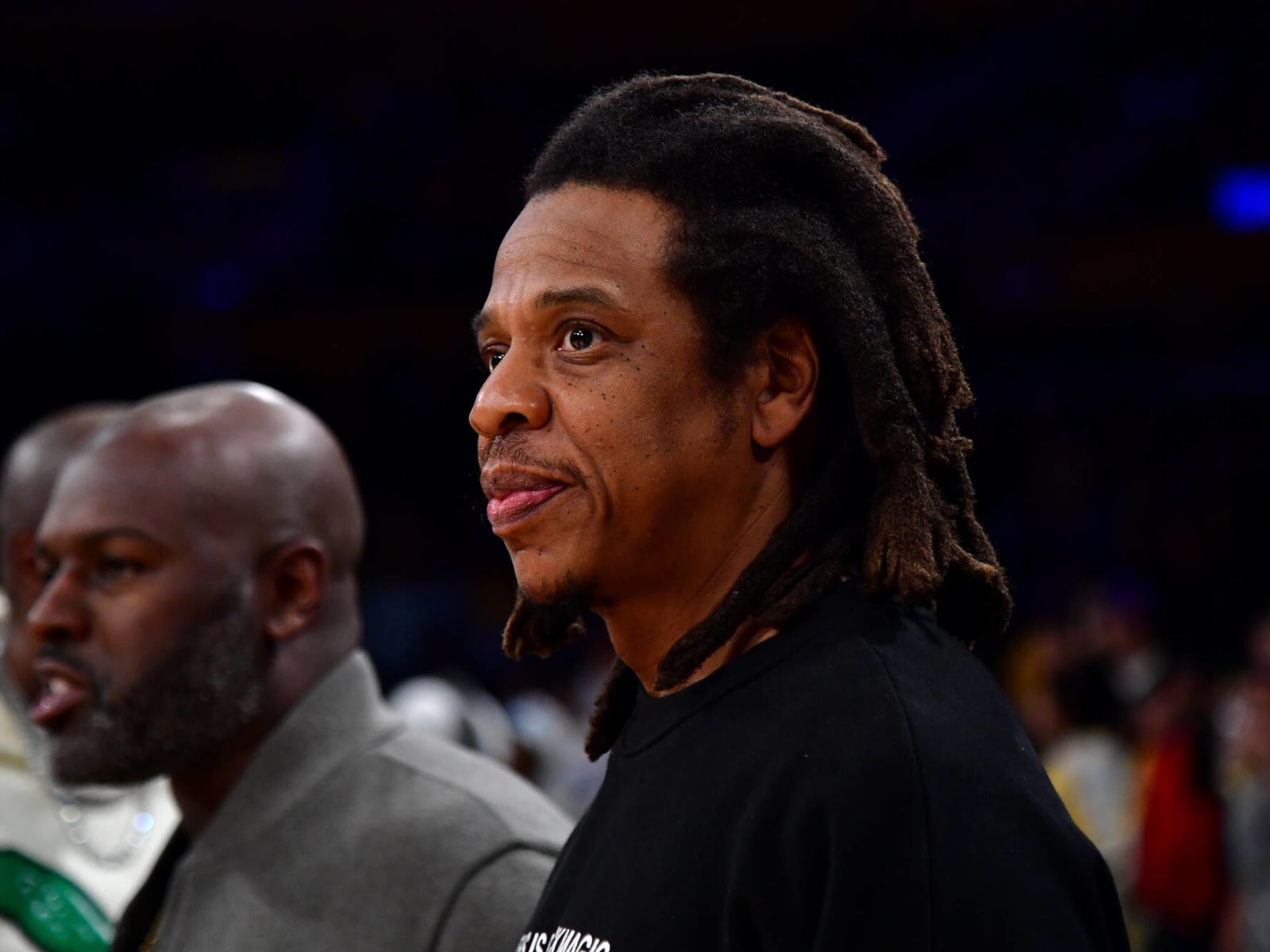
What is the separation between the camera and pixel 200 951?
2.11 m

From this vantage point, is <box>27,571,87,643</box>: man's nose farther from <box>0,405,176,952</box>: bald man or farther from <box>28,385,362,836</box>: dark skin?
<box>0,405,176,952</box>: bald man

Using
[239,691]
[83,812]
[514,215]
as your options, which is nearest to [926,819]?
[239,691]

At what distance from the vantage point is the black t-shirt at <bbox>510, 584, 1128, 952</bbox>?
3.76 feet

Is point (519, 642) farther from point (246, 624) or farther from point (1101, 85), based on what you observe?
point (1101, 85)

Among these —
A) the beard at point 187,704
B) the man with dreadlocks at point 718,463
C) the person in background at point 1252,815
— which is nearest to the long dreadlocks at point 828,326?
the man with dreadlocks at point 718,463

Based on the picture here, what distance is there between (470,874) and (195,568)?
0.60 meters

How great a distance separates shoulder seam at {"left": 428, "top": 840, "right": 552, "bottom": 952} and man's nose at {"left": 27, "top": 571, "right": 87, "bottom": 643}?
68cm

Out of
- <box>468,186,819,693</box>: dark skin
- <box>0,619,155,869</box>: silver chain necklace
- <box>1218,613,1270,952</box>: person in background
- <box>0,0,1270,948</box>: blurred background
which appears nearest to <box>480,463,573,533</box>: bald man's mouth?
<box>468,186,819,693</box>: dark skin

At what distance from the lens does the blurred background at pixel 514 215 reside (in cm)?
887

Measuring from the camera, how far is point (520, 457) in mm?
1451

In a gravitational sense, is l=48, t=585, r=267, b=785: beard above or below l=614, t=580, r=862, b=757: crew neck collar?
below

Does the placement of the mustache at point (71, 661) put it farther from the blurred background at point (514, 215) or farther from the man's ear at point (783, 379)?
the blurred background at point (514, 215)

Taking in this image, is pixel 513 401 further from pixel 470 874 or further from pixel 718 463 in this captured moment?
pixel 470 874

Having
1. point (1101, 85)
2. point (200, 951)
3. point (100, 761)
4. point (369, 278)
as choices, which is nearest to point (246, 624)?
point (100, 761)
